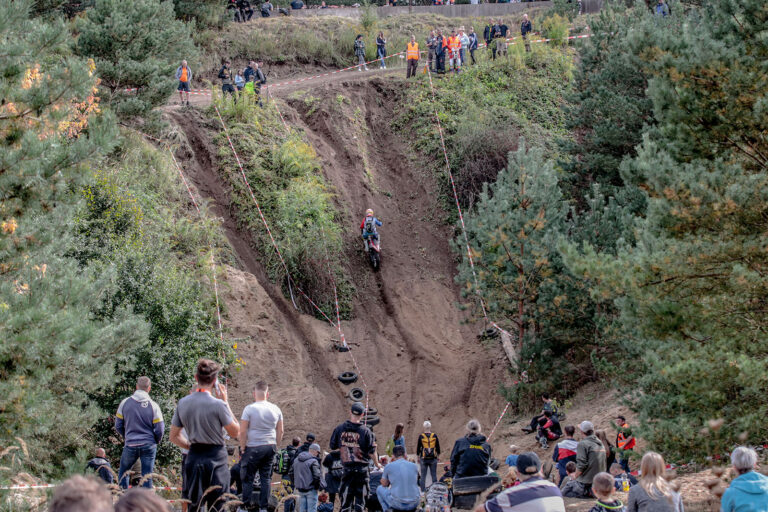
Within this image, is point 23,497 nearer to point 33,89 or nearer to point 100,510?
point 100,510

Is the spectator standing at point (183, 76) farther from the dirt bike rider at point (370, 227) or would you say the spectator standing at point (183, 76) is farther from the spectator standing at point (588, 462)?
the spectator standing at point (588, 462)

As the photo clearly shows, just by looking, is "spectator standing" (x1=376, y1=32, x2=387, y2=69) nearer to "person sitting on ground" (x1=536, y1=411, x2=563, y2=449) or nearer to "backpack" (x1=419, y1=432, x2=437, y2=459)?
"person sitting on ground" (x1=536, y1=411, x2=563, y2=449)

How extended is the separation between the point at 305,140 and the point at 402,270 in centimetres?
592

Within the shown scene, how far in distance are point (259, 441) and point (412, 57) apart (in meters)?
26.1

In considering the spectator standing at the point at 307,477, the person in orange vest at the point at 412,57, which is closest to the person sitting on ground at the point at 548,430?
the spectator standing at the point at 307,477

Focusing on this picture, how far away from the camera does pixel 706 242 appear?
10.7 meters

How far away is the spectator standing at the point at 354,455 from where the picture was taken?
369 inches

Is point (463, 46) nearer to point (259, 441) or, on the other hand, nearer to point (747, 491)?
point (259, 441)

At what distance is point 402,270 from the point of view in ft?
80.4

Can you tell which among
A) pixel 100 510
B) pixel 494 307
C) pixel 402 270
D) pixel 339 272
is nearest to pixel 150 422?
pixel 100 510

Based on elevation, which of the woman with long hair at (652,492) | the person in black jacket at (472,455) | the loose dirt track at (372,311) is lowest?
the loose dirt track at (372,311)

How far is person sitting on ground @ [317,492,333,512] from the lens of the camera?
1052 cm

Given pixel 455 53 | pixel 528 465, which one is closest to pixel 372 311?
pixel 455 53

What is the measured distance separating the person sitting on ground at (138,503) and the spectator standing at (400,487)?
20.1ft
